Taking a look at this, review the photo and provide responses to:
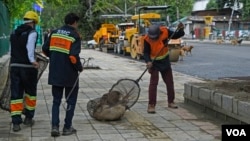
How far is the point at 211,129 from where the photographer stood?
300 inches

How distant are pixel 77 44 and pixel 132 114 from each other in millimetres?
2293

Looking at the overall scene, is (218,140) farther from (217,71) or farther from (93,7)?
(93,7)

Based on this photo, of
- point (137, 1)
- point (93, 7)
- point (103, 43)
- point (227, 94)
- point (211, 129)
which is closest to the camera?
point (211, 129)

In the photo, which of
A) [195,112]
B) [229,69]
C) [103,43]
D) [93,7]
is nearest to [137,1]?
[93,7]

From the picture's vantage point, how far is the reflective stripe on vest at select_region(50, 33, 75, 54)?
704cm

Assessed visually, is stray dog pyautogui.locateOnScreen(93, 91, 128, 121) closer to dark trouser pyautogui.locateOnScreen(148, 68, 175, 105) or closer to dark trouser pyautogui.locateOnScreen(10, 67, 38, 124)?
dark trouser pyautogui.locateOnScreen(148, 68, 175, 105)

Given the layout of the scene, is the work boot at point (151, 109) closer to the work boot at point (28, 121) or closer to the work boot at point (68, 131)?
the work boot at point (68, 131)

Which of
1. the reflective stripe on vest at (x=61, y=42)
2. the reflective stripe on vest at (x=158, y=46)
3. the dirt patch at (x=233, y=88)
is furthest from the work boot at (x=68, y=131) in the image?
the dirt patch at (x=233, y=88)

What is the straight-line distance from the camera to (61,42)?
706 cm

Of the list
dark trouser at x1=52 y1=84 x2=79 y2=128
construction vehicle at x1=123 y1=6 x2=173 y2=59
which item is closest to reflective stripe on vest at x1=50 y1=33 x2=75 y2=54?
dark trouser at x1=52 y1=84 x2=79 y2=128

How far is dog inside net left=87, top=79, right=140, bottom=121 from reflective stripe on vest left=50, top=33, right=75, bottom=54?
1562 mm

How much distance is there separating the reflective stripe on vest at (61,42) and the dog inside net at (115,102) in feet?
5.12

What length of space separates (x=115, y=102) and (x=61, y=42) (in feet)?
6.16

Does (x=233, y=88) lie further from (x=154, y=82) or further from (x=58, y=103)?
(x=58, y=103)
